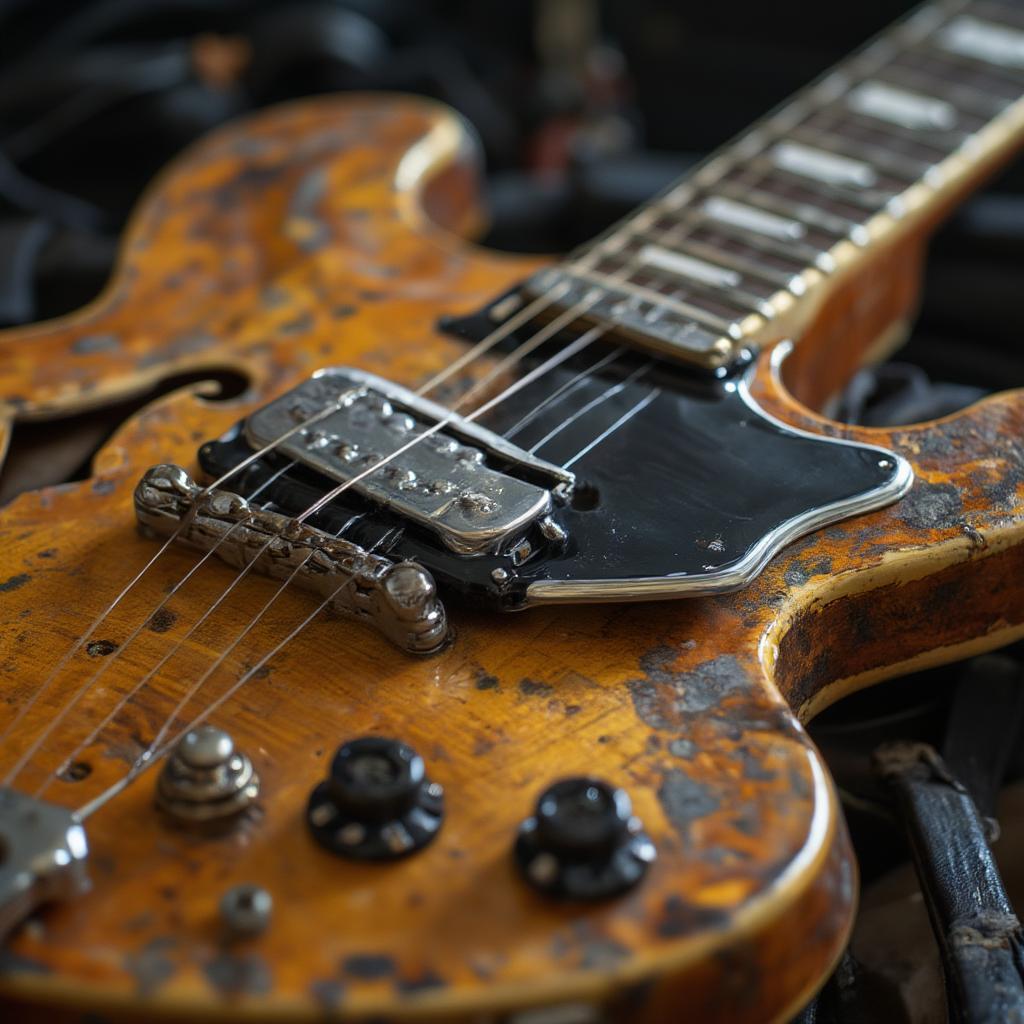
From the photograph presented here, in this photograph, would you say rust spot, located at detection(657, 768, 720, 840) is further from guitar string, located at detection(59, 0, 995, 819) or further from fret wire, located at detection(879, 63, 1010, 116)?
fret wire, located at detection(879, 63, 1010, 116)

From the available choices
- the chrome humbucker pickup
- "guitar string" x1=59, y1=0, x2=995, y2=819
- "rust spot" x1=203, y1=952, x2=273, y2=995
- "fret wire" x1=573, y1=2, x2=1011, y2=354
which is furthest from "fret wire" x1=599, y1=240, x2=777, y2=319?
"rust spot" x1=203, y1=952, x2=273, y2=995

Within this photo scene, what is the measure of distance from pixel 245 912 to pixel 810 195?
83 centimetres

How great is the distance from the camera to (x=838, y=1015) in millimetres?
773

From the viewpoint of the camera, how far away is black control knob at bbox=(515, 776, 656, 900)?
56 centimetres

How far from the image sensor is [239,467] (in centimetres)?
80

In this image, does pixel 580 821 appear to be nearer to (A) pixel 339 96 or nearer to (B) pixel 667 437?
(B) pixel 667 437

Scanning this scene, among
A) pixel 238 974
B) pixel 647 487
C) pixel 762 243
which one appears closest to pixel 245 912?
pixel 238 974

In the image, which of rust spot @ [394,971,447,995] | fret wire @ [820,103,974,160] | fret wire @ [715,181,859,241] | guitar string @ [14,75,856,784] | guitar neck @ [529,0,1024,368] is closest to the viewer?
rust spot @ [394,971,447,995]

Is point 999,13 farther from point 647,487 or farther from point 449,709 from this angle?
point 449,709

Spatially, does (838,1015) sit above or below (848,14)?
below

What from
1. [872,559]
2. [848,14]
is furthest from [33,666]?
[848,14]

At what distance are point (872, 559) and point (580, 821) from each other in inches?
11.3

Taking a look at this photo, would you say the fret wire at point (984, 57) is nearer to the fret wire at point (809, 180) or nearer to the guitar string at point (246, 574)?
the fret wire at point (809, 180)

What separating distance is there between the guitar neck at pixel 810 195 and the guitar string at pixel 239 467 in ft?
0.07
